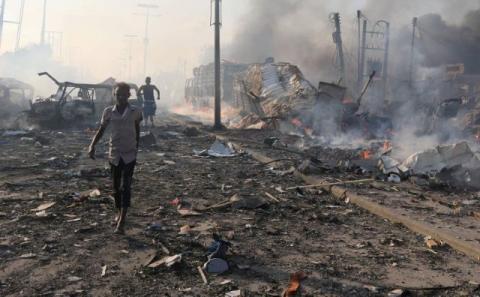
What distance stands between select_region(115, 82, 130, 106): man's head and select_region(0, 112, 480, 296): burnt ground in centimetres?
132

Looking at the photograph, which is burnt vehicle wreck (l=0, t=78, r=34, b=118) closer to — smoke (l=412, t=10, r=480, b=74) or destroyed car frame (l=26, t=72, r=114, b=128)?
destroyed car frame (l=26, t=72, r=114, b=128)

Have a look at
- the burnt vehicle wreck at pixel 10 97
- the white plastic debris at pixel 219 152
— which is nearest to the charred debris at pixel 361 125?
the white plastic debris at pixel 219 152

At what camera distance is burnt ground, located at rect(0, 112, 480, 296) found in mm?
3537

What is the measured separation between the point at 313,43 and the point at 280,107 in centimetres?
2257

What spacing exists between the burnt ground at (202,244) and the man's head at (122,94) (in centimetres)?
132

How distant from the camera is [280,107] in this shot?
57.5 feet

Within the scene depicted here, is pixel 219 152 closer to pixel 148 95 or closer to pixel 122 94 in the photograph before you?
pixel 148 95

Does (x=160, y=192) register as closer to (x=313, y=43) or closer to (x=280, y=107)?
(x=280, y=107)

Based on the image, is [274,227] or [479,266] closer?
[479,266]

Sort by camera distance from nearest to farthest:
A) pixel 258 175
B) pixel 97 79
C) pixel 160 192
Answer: pixel 160 192
pixel 258 175
pixel 97 79

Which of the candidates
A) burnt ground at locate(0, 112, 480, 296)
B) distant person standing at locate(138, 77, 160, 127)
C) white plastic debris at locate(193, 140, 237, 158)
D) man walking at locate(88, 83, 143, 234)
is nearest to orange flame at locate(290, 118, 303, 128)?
distant person standing at locate(138, 77, 160, 127)

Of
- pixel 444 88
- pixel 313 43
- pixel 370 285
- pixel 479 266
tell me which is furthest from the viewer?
pixel 313 43

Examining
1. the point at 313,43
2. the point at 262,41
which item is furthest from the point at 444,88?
the point at 262,41

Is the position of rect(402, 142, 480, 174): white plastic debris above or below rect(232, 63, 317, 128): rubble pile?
below
